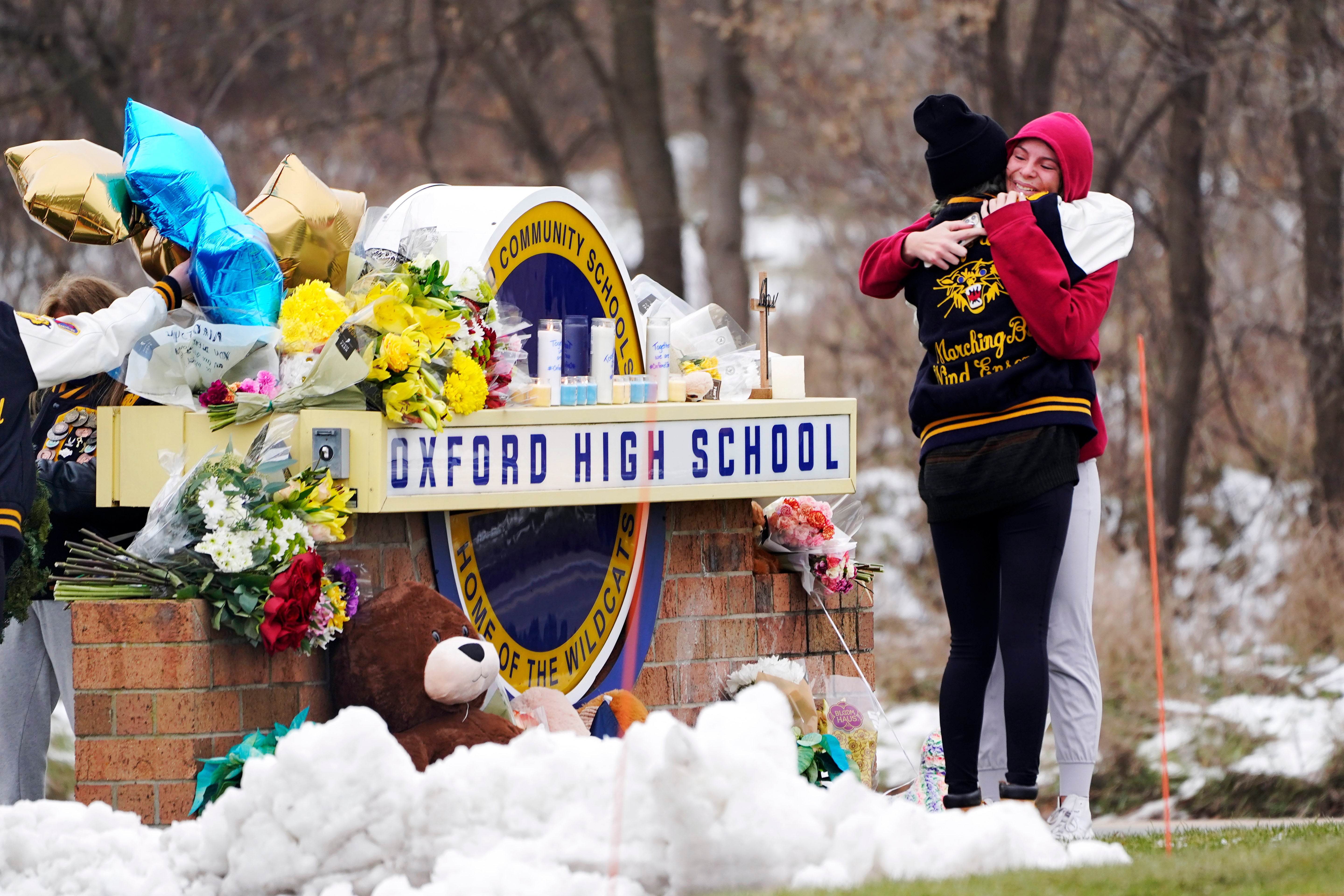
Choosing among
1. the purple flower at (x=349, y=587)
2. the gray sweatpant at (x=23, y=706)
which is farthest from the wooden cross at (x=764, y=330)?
the gray sweatpant at (x=23, y=706)

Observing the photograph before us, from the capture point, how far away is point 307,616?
416 cm

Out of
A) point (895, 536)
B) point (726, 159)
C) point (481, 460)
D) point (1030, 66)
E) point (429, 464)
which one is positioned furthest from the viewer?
point (726, 159)

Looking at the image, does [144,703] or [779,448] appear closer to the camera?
[144,703]

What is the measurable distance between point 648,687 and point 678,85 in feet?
45.2

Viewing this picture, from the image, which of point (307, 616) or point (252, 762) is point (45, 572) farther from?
point (252, 762)

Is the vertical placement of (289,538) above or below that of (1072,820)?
above

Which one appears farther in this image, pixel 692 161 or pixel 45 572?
pixel 692 161

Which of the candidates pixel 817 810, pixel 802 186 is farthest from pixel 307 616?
pixel 802 186

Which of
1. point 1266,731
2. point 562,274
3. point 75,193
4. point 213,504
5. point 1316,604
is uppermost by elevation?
point 75,193

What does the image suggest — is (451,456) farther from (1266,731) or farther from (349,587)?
(1266,731)

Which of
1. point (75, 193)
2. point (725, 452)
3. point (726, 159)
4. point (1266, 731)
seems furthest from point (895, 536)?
point (75, 193)

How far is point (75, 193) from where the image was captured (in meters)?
4.61

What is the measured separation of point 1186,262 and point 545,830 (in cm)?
873

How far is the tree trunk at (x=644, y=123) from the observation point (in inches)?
491
